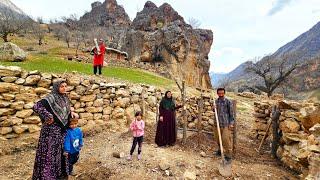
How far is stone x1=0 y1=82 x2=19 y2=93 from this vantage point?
7.45 meters

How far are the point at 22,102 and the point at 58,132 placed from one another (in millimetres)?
3235

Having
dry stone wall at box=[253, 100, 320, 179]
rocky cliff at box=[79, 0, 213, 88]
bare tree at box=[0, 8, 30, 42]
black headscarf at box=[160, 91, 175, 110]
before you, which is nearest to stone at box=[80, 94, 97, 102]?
black headscarf at box=[160, 91, 175, 110]

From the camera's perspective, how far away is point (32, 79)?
7.96 metres

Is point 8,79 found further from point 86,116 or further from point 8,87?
point 86,116

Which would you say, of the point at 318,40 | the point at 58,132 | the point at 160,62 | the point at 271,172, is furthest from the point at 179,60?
the point at 318,40

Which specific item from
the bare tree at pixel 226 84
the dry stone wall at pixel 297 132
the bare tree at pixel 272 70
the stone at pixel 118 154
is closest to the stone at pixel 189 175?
the stone at pixel 118 154

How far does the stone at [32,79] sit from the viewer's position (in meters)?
7.89

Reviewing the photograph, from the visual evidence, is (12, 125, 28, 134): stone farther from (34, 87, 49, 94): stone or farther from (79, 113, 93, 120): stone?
(79, 113, 93, 120): stone

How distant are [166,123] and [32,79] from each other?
365 centimetres

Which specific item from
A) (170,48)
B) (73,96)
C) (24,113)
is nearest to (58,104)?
(24,113)

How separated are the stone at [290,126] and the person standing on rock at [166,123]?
292 cm

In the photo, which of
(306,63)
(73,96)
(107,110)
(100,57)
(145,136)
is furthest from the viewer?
(306,63)

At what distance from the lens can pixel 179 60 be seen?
36031 mm

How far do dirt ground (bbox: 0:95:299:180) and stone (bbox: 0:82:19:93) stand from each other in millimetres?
1458
